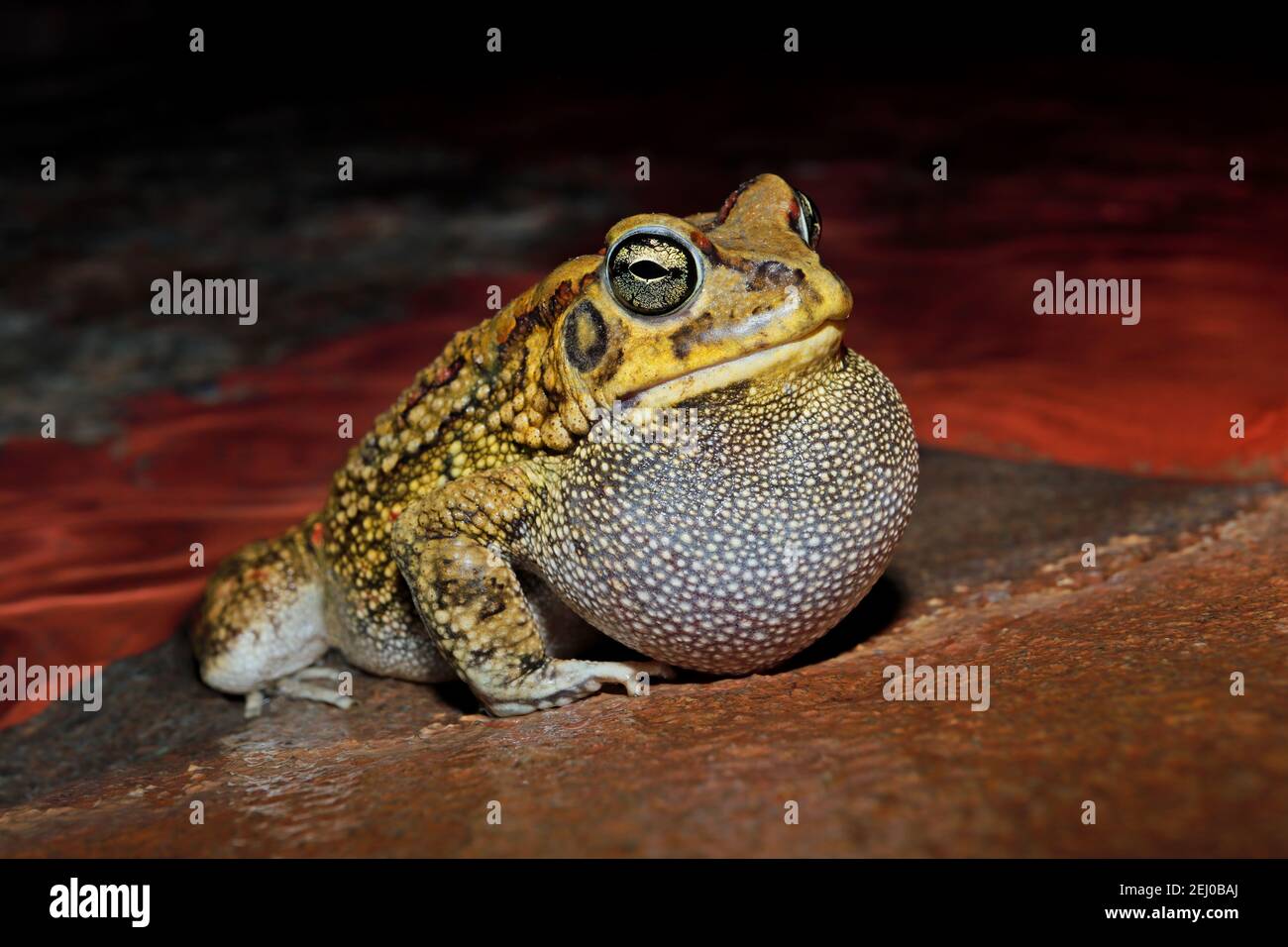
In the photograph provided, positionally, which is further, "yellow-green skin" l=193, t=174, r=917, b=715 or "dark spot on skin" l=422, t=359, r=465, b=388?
"dark spot on skin" l=422, t=359, r=465, b=388

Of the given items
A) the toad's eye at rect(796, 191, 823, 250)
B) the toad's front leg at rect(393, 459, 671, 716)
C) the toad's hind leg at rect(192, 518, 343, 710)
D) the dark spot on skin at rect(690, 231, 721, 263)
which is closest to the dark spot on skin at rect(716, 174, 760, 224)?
the toad's eye at rect(796, 191, 823, 250)

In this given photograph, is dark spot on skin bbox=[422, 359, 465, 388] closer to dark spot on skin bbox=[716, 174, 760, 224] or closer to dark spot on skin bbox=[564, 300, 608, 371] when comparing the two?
dark spot on skin bbox=[564, 300, 608, 371]

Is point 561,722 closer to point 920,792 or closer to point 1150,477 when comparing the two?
point 920,792

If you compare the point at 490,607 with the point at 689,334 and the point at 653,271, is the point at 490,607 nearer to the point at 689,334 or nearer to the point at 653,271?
the point at 689,334

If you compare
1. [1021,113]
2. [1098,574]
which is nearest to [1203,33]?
[1021,113]

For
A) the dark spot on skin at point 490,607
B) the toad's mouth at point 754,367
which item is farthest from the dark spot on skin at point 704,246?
the dark spot on skin at point 490,607

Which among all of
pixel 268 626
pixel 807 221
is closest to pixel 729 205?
pixel 807 221

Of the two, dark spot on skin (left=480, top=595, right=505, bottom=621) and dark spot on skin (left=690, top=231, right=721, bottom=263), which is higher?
dark spot on skin (left=690, top=231, right=721, bottom=263)
